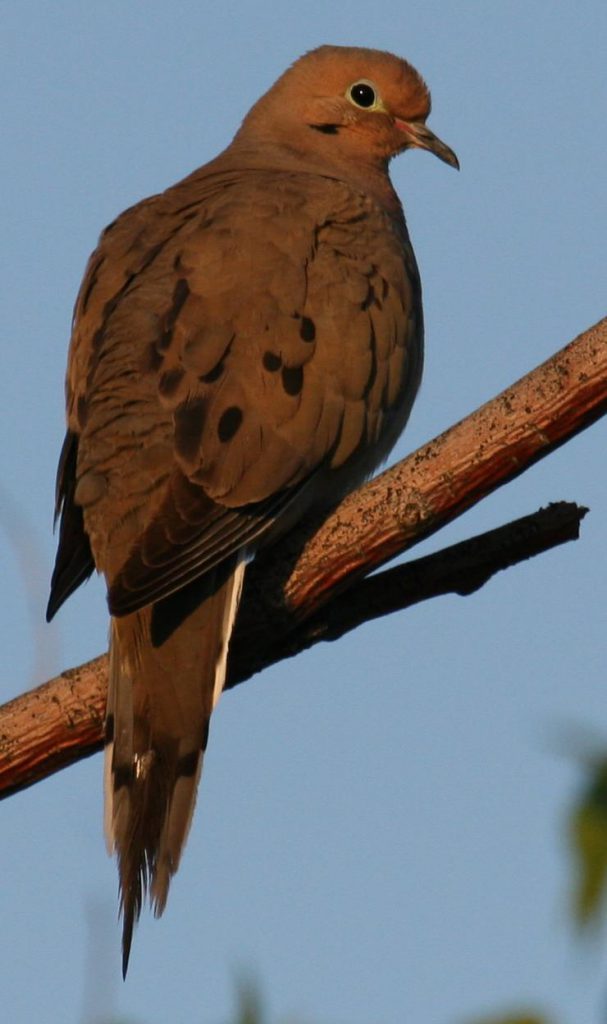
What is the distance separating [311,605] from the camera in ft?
12.7

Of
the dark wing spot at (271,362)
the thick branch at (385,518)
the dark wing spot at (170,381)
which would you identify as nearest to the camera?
the thick branch at (385,518)

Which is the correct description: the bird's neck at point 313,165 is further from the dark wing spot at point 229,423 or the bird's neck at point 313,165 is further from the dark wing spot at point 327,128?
the dark wing spot at point 229,423

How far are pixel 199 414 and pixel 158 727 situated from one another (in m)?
0.78

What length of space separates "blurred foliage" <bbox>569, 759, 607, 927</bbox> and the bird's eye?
455cm

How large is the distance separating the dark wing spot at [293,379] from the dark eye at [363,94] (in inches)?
81.3

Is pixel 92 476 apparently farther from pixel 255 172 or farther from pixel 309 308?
pixel 255 172

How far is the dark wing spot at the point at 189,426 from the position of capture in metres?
3.83

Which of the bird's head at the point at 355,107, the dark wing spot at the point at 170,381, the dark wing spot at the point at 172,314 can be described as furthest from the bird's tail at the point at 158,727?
the bird's head at the point at 355,107

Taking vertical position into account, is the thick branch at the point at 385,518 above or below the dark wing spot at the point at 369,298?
below

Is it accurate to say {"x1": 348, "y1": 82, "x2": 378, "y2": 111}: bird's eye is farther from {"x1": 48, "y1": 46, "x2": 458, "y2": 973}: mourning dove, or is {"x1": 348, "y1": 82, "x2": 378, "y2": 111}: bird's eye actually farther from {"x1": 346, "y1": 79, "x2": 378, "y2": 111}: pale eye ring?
{"x1": 48, "y1": 46, "x2": 458, "y2": 973}: mourning dove

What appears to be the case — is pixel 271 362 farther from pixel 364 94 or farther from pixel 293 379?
pixel 364 94

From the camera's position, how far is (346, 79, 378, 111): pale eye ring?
5.82m

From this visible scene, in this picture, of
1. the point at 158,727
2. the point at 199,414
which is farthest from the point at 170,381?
the point at 158,727

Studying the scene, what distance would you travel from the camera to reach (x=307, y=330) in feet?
13.7
